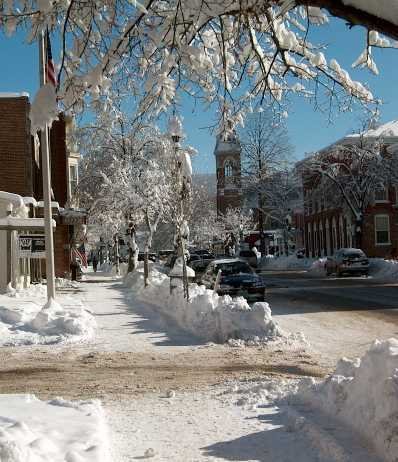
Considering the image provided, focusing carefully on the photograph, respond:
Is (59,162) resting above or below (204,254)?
above

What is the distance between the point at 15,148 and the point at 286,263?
32.6 m

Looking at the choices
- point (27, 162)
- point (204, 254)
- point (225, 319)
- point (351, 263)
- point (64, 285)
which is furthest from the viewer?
point (204, 254)

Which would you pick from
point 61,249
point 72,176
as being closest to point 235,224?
point 72,176

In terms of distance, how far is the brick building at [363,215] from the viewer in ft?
155

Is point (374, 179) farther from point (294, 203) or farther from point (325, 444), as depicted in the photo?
point (325, 444)

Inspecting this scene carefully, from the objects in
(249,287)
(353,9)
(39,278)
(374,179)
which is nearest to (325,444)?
(353,9)

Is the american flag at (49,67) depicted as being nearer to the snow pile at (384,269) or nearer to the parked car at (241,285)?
the parked car at (241,285)

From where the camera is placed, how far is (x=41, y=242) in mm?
22266

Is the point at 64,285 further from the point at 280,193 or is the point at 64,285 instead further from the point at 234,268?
the point at 280,193

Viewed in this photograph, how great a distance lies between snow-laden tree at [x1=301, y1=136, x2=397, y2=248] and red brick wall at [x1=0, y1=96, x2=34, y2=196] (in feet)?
69.0

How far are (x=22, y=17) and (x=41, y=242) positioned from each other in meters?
15.4

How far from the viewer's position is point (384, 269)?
35.8 meters

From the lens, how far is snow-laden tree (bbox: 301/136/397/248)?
141 ft

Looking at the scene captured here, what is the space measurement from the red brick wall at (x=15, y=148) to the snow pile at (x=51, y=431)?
23741mm
